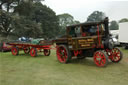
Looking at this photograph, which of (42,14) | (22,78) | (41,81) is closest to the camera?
(41,81)

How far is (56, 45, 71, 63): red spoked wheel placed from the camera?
6974 millimetres

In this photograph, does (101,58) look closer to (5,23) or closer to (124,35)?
(124,35)

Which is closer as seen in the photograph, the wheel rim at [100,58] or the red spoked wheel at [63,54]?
the wheel rim at [100,58]

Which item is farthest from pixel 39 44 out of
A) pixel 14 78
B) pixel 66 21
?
pixel 66 21

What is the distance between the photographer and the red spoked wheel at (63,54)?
275 inches

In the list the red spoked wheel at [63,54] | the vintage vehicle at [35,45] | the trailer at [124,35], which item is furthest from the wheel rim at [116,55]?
the trailer at [124,35]

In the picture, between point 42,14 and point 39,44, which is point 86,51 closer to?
point 39,44

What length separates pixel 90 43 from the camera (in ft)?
20.3

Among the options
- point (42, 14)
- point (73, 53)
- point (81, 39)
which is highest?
point (42, 14)

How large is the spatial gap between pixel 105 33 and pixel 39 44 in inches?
185

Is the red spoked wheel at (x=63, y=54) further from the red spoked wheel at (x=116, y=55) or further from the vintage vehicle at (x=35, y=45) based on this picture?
the red spoked wheel at (x=116, y=55)

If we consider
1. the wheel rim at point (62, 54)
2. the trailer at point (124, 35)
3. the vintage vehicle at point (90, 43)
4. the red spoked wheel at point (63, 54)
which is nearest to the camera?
the vintage vehicle at point (90, 43)

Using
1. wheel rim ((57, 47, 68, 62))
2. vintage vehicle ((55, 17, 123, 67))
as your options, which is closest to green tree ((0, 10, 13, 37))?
wheel rim ((57, 47, 68, 62))

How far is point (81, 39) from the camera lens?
6371 millimetres
